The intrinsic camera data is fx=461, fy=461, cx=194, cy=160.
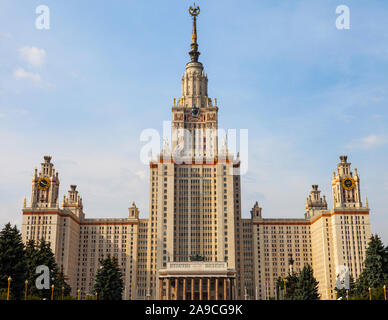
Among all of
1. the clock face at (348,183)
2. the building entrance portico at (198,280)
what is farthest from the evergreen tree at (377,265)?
the clock face at (348,183)

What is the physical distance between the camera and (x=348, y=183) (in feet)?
601

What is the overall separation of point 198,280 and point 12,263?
3677 inches

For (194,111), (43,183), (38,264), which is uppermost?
(194,111)

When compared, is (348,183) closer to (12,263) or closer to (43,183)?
(43,183)

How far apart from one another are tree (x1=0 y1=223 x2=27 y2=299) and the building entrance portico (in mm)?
84673

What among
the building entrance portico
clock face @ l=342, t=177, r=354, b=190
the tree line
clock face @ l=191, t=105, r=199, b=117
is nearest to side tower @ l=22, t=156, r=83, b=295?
the building entrance portico

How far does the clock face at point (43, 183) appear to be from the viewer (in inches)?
7116

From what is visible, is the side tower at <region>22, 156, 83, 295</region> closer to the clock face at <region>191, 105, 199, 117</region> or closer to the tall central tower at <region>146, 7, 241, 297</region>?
the tall central tower at <region>146, 7, 241, 297</region>

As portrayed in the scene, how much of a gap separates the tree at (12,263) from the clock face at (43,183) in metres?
103

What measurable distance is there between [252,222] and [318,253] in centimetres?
2941

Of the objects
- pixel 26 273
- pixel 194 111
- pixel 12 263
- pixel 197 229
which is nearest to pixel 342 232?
pixel 197 229

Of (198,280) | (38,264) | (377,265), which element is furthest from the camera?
(198,280)
